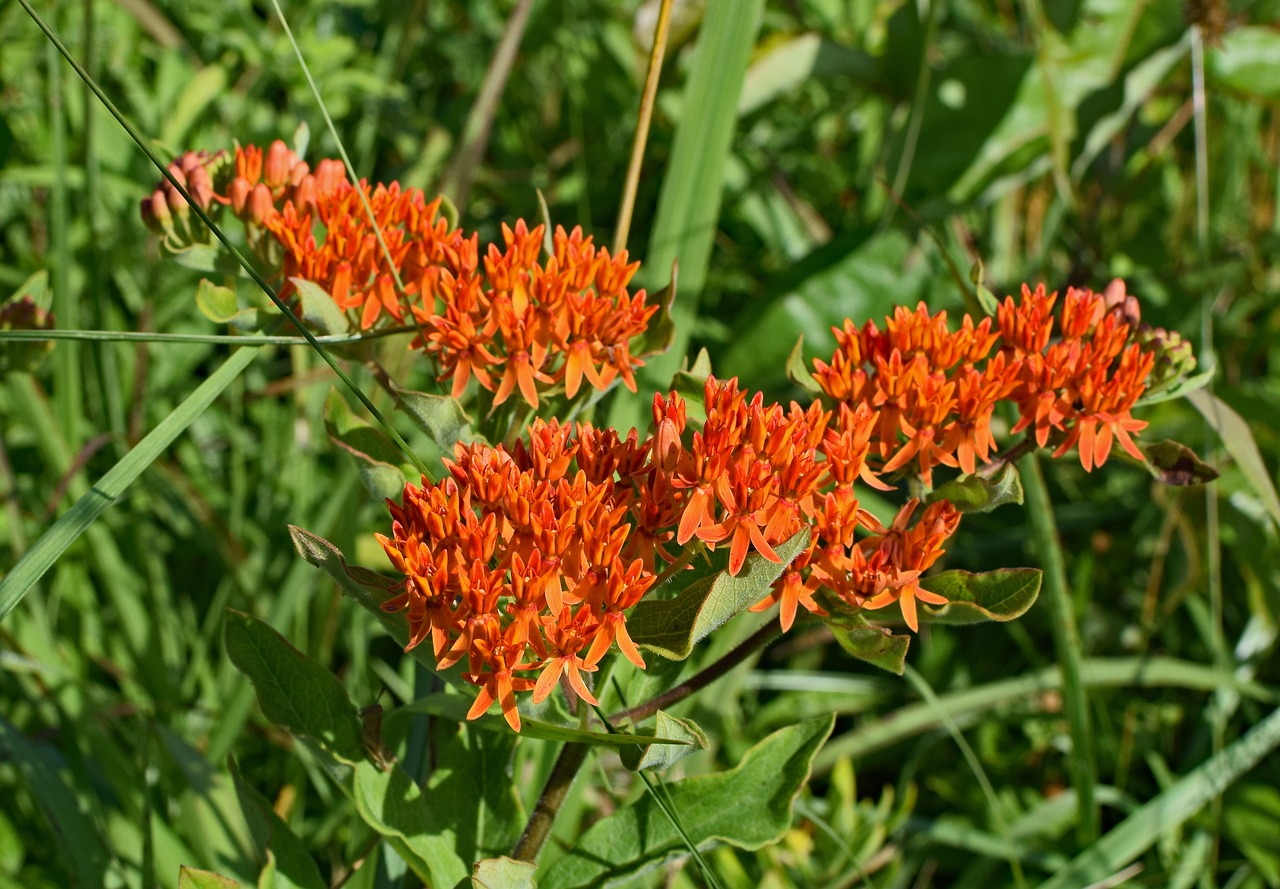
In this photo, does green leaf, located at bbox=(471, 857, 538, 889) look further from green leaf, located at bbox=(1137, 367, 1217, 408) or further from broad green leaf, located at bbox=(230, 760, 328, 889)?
green leaf, located at bbox=(1137, 367, 1217, 408)

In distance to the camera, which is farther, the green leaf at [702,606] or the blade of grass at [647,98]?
the blade of grass at [647,98]

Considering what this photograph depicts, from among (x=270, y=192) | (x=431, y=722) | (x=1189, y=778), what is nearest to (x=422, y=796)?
(x=431, y=722)

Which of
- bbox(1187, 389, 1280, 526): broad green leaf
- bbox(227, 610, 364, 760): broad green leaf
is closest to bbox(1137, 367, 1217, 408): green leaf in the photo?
bbox(1187, 389, 1280, 526): broad green leaf

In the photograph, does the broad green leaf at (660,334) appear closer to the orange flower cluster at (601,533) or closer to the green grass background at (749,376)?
the orange flower cluster at (601,533)

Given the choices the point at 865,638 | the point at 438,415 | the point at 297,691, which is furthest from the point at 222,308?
the point at 865,638

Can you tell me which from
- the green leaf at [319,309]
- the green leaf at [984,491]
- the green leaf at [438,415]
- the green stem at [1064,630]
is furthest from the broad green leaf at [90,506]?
the green stem at [1064,630]

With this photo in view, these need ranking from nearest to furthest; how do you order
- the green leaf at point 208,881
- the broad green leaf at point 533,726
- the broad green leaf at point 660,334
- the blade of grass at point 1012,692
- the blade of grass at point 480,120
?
the broad green leaf at point 533,726 < the green leaf at point 208,881 < the broad green leaf at point 660,334 < the blade of grass at point 1012,692 < the blade of grass at point 480,120

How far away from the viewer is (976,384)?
132 centimetres

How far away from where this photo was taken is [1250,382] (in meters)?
3.12

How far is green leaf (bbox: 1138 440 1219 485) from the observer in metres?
1.37

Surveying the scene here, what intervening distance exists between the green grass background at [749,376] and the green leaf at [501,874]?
0.49 meters

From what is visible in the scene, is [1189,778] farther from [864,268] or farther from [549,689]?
[549,689]

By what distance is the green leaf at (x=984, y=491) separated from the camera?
1.29m

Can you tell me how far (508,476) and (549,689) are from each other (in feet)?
0.66
